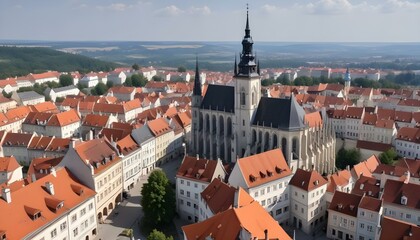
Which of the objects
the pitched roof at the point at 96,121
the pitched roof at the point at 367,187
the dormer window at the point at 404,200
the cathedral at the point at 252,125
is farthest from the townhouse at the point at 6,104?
the dormer window at the point at 404,200

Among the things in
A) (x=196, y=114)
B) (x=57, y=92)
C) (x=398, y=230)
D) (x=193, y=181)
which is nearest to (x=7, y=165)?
(x=193, y=181)

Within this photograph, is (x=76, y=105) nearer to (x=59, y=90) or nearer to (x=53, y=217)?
(x=59, y=90)

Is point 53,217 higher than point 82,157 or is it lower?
lower

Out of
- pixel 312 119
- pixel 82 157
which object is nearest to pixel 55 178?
pixel 82 157

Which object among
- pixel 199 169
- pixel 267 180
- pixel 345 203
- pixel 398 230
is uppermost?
pixel 199 169

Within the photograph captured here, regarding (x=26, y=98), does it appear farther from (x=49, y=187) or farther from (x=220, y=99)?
(x=49, y=187)

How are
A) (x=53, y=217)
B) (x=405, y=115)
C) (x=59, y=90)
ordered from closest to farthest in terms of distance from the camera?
(x=53, y=217), (x=405, y=115), (x=59, y=90)
